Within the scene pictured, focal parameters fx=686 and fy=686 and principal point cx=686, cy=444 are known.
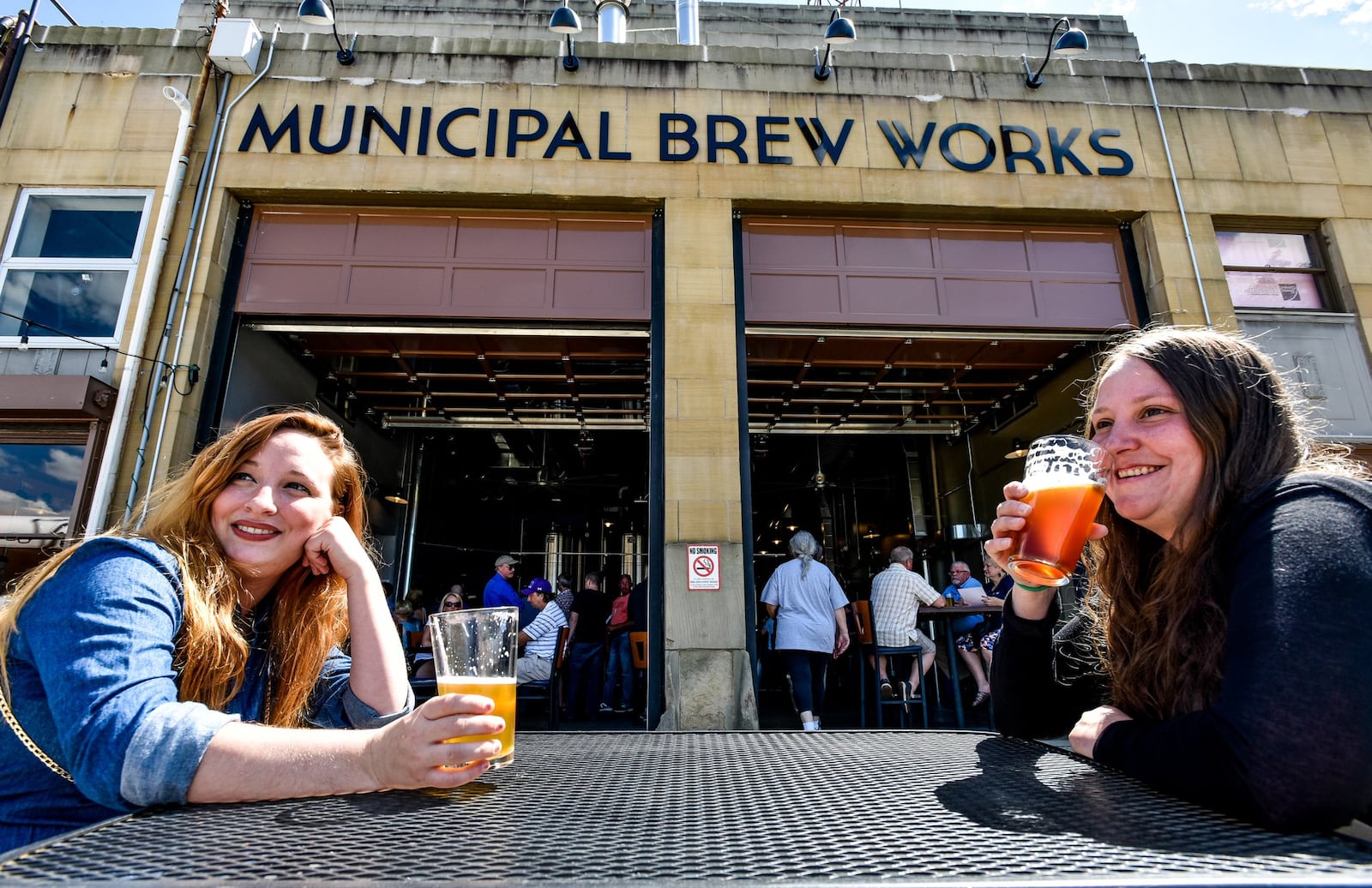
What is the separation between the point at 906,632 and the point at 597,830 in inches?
253

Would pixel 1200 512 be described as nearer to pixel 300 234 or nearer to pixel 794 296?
pixel 794 296

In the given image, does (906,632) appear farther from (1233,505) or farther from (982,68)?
(982,68)

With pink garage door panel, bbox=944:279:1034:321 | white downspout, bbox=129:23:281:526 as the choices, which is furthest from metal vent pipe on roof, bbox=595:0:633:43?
pink garage door panel, bbox=944:279:1034:321

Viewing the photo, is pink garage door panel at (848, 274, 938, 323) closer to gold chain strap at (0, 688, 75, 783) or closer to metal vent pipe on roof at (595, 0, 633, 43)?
metal vent pipe on roof at (595, 0, 633, 43)

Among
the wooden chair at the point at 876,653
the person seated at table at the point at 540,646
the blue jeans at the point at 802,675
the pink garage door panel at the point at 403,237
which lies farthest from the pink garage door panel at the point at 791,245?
the person seated at table at the point at 540,646

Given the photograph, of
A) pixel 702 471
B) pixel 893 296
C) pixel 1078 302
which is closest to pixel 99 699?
pixel 702 471

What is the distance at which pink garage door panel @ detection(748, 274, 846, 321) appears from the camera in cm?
745

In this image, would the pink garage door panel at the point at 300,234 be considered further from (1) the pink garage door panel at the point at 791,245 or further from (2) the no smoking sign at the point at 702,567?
(2) the no smoking sign at the point at 702,567

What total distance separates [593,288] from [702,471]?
237 centimetres

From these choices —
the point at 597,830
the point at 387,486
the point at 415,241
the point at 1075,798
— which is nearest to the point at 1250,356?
the point at 1075,798

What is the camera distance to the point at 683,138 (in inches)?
298

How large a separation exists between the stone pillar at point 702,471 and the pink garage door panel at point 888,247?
144 cm

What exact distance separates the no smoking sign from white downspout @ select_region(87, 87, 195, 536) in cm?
523

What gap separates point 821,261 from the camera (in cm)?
762
